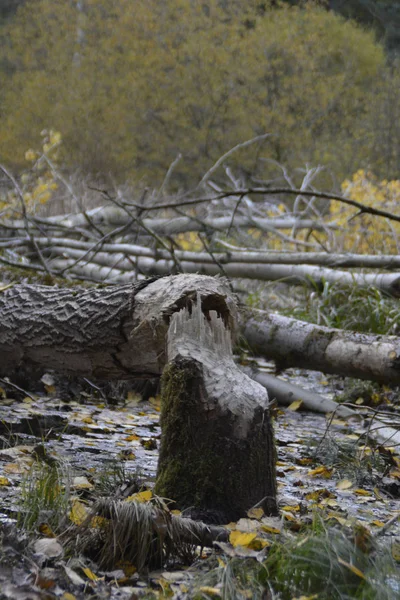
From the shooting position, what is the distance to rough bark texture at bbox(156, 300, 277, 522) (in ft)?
8.21

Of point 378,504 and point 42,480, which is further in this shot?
point 378,504

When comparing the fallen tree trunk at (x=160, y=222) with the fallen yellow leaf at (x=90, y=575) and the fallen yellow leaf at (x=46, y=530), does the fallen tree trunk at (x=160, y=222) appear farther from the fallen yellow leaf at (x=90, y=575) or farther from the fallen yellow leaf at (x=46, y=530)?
the fallen yellow leaf at (x=90, y=575)

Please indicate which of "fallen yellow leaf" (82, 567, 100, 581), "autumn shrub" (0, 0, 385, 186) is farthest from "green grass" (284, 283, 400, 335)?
"autumn shrub" (0, 0, 385, 186)

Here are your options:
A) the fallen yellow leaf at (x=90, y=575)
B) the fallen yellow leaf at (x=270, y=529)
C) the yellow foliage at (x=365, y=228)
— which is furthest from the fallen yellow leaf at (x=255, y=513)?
the yellow foliage at (x=365, y=228)

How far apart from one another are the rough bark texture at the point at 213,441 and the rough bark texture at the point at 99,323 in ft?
1.92

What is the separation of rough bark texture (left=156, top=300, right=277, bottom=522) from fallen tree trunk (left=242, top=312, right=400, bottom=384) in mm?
1918

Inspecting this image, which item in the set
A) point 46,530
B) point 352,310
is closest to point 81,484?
point 46,530

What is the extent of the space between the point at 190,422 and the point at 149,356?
1082 millimetres

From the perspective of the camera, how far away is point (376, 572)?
5.93 feet

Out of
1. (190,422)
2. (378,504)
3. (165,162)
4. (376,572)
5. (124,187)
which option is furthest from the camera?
(165,162)

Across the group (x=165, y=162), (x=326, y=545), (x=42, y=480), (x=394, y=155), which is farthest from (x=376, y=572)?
(x=165, y=162)

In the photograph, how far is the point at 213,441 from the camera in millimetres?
2547

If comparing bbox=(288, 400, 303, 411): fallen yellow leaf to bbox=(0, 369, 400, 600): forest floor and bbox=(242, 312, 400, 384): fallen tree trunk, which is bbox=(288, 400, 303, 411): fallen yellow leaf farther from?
bbox=(242, 312, 400, 384): fallen tree trunk

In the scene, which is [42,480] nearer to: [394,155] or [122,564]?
[122,564]
